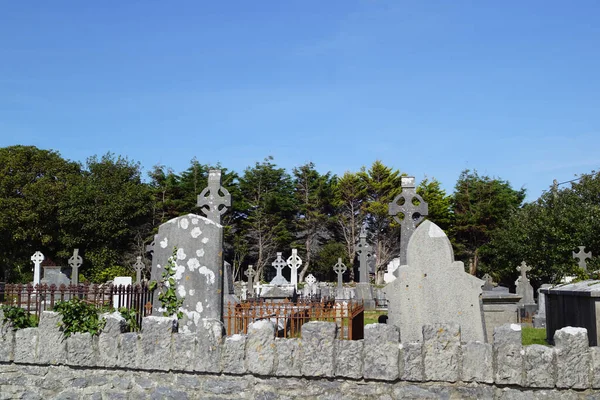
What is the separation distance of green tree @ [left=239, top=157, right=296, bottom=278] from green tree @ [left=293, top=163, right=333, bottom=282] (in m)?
1.01

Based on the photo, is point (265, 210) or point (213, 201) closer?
point (213, 201)

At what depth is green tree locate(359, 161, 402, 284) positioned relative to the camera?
5328 centimetres

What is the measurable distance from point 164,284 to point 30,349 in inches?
94.0

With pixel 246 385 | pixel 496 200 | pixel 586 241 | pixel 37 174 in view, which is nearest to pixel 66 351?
pixel 246 385

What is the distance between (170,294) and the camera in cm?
809

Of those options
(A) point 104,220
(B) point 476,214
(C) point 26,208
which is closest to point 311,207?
(B) point 476,214

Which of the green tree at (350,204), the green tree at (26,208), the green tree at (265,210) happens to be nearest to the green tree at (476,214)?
the green tree at (350,204)

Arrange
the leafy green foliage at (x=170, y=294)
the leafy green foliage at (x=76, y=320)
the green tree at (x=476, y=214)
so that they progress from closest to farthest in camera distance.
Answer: the leafy green foliage at (x=76, y=320) < the leafy green foliage at (x=170, y=294) < the green tree at (x=476, y=214)

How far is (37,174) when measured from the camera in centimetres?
4497

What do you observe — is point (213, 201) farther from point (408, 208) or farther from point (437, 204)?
point (437, 204)

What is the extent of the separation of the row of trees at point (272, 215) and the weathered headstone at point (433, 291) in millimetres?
23786

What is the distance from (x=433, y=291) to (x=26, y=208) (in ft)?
133

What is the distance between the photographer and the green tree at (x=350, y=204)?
54.5 m

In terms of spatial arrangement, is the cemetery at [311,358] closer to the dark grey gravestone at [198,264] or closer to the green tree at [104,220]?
the dark grey gravestone at [198,264]
